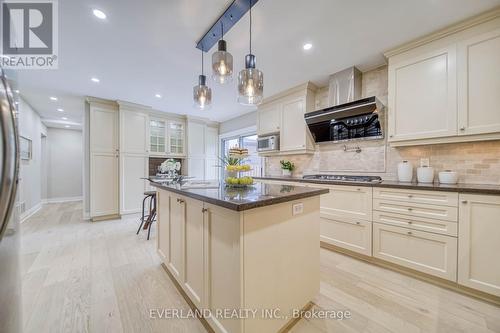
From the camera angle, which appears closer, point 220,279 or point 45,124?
point 220,279

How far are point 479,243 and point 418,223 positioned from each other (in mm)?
391

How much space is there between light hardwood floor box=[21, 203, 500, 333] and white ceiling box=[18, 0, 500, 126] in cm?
249

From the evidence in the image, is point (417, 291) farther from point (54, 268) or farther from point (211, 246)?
point (54, 268)

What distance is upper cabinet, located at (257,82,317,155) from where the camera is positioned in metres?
3.21

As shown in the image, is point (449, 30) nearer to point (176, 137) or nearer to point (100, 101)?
point (176, 137)

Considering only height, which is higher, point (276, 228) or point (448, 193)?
point (448, 193)

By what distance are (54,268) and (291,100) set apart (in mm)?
3921

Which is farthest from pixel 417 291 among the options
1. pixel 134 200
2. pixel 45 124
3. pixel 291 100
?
pixel 45 124

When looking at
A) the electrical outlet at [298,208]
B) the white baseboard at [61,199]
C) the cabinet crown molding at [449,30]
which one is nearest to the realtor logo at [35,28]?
the electrical outlet at [298,208]

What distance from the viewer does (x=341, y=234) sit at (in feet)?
7.86

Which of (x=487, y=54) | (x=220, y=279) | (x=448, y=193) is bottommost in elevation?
(x=220, y=279)

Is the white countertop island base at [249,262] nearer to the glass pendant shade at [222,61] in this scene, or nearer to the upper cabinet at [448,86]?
the glass pendant shade at [222,61]

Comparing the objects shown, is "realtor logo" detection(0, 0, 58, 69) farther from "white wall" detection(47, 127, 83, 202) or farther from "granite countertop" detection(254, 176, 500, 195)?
"white wall" detection(47, 127, 83, 202)

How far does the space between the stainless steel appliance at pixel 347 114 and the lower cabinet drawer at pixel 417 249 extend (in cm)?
123
